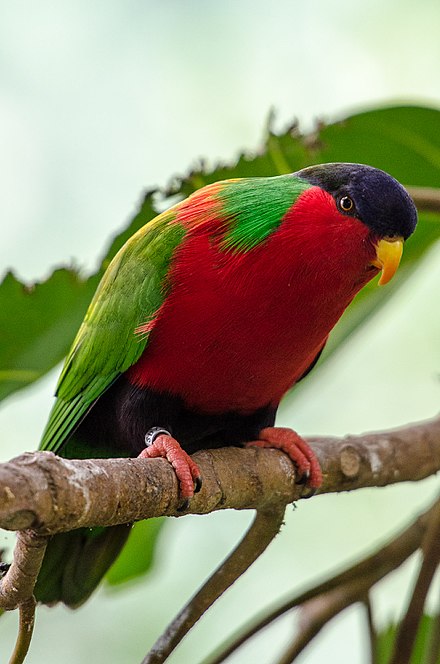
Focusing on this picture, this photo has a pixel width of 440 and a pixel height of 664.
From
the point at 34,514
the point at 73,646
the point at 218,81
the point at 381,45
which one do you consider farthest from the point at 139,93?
the point at 34,514

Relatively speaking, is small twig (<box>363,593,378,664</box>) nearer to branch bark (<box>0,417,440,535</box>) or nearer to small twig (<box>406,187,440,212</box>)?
branch bark (<box>0,417,440,535</box>)

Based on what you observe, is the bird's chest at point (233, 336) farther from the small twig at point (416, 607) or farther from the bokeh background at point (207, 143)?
the bokeh background at point (207, 143)

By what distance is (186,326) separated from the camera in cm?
261

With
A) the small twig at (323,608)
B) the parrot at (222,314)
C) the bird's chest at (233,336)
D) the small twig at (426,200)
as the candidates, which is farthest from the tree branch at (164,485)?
the small twig at (426,200)

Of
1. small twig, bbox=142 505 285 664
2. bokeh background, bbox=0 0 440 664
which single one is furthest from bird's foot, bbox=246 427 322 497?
bokeh background, bbox=0 0 440 664

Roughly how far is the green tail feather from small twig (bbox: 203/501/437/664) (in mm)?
491

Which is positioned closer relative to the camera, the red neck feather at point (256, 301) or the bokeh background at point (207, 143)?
the red neck feather at point (256, 301)

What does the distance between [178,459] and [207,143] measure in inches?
163

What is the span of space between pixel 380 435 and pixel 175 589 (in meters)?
3.39

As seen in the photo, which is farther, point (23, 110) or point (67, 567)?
point (23, 110)

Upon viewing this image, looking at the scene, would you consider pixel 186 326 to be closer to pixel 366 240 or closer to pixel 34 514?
pixel 366 240

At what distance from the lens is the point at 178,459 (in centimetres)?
233

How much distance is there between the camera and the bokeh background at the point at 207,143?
5.77m

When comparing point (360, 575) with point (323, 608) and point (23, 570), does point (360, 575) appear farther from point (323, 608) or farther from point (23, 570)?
point (23, 570)
